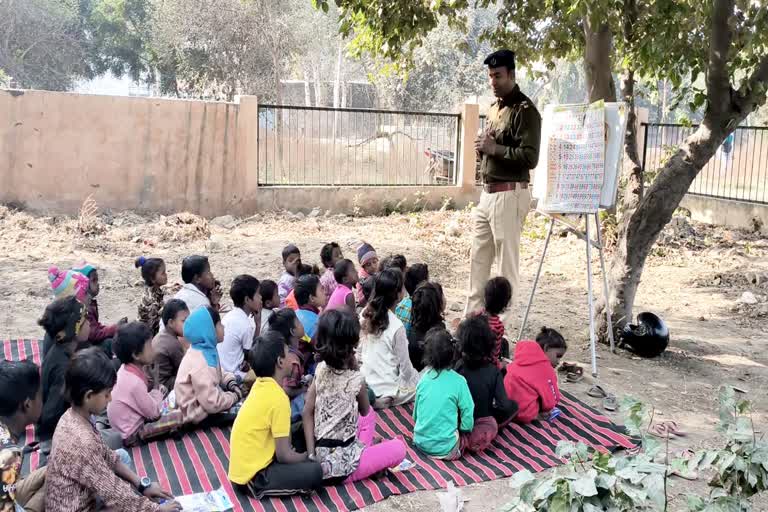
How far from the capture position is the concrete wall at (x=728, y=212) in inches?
455

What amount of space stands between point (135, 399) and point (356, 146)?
384 inches

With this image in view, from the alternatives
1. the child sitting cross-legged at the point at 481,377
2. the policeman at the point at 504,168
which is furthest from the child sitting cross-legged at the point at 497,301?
the policeman at the point at 504,168

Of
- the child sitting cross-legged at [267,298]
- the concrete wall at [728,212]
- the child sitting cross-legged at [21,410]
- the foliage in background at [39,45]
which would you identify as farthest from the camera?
the foliage in background at [39,45]

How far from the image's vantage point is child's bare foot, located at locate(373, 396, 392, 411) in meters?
4.73

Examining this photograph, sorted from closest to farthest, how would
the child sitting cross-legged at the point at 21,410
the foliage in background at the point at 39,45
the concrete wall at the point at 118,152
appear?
the child sitting cross-legged at the point at 21,410, the concrete wall at the point at 118,152, the foliage in background at the point at 39,45

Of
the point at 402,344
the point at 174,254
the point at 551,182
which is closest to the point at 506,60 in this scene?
the point at 551,182

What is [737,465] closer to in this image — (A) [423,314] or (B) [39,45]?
(A) [423,314]

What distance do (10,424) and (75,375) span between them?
35 cm

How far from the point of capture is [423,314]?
16.2 ft

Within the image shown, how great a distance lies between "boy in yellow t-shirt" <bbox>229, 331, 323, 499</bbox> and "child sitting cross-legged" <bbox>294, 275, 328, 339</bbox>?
140 cm

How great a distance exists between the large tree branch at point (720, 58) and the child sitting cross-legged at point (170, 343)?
4187 mm

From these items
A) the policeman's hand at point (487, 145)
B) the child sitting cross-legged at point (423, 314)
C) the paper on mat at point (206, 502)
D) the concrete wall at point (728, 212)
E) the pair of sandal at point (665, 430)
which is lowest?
the paper on mat at point (206, 502)

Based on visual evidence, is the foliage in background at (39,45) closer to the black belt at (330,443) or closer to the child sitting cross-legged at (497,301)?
the child sitting cross-legged at (497,301)

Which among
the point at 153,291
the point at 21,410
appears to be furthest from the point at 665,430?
the point at 153,291
